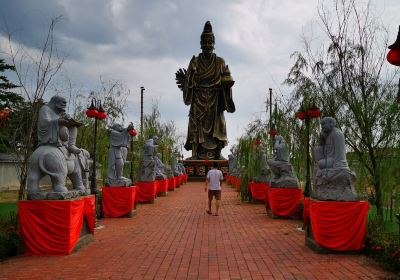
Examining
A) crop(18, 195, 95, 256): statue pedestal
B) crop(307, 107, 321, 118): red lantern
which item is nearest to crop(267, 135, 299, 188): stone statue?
crop(307, 107, 321, 118): red lantern

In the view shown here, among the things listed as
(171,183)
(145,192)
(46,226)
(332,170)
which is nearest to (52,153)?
(46,226)

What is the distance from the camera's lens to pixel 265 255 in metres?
7.25

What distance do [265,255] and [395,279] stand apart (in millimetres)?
2237

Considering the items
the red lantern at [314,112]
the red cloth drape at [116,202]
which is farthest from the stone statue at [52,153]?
the red lantern at [314,112]

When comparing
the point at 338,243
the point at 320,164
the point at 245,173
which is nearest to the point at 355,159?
the point at 320,164

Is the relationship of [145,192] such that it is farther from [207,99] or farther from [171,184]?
[207,99]

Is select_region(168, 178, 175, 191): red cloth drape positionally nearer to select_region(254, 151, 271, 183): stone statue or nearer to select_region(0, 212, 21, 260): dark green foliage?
select_region(254, 151, 271, 183): stone statue

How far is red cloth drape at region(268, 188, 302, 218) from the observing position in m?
12.0

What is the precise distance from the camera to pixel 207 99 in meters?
35.3

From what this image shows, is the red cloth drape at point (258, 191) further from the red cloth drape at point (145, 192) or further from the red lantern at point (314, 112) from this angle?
the red lantern at point (314, 112)

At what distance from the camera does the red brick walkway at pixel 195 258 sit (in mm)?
5996

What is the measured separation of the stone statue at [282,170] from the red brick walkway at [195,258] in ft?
5.24

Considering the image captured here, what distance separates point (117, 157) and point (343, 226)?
299 inches

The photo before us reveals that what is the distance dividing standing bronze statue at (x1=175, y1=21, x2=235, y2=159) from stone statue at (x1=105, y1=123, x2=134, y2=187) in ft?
72.5
